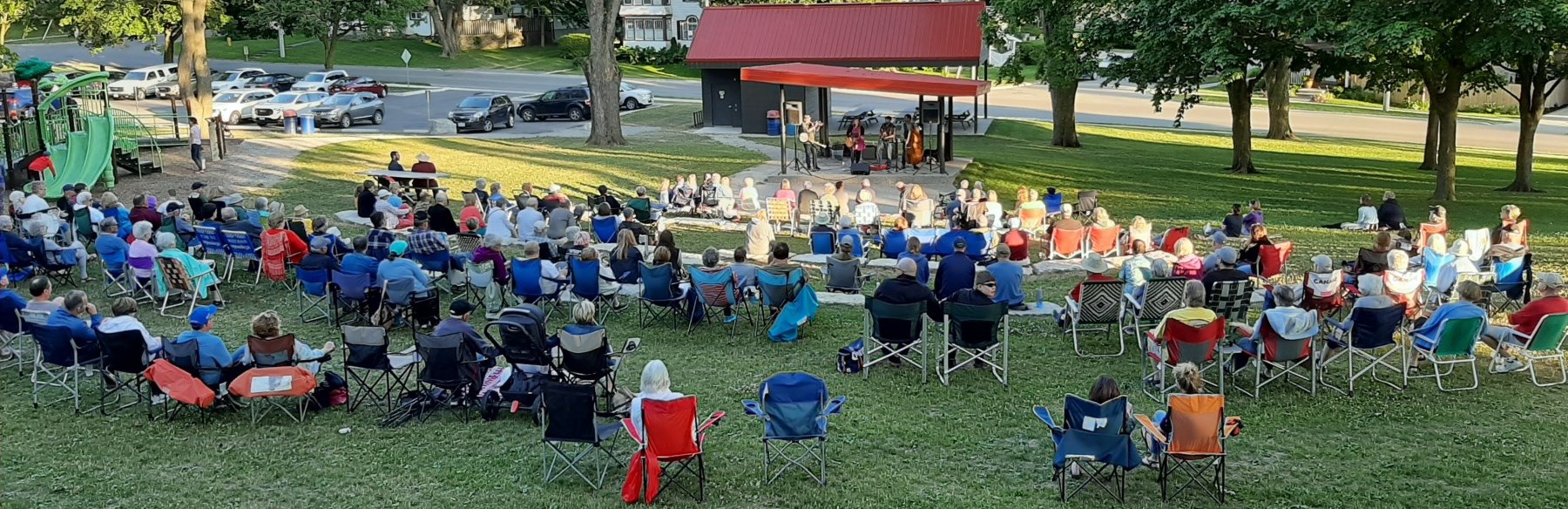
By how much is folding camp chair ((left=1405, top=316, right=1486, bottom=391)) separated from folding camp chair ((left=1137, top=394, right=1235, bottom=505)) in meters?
3.47

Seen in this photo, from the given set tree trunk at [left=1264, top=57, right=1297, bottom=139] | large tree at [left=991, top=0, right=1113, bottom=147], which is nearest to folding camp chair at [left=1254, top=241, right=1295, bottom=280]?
large tree at [left=991, top=0, right=1113, bottom=147]

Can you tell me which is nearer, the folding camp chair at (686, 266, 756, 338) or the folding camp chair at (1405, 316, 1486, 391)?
the folding camp chair at (1405, 316, 1486, 391)

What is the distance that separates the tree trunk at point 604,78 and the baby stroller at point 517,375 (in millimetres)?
23571

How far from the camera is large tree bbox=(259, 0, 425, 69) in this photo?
5575 centimetres

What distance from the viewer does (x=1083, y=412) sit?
8.47 metres

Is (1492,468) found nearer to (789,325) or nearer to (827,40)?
(789,325)

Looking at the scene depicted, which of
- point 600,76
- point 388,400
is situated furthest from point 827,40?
point 388,400

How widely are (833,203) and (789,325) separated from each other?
7275 mm

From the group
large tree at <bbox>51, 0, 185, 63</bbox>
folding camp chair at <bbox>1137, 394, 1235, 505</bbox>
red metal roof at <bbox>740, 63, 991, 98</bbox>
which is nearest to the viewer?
folding camp chair at <bbox>1137, 394, 1235, 505</bbox>

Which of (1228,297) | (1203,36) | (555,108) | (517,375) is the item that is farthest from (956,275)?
(555,108)

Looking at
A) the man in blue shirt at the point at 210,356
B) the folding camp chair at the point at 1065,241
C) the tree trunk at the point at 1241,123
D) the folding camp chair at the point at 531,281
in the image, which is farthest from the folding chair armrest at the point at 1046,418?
the tree trunk at the point at 1241,123

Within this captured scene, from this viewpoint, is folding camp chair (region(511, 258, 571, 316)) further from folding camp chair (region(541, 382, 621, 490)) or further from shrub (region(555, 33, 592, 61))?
shrub (region(555, 33, 592, 61))

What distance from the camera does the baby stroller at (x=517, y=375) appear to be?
407 inches

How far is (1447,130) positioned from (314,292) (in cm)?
2075
